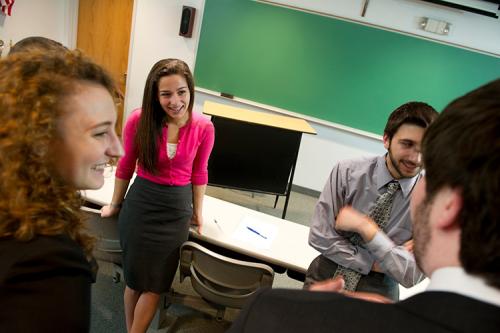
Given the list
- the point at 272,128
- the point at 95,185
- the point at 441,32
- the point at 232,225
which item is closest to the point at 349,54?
the point at 441,32

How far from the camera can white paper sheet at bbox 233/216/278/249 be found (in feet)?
6.79

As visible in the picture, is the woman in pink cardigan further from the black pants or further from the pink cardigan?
the black pants

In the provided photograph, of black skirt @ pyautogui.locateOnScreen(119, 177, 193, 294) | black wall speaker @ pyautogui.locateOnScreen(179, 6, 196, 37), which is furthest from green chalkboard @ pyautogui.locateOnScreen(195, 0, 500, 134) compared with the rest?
black skirt @ pyautogui.locateOnScreen(119, 177, 193, 294)

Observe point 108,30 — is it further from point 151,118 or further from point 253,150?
point 151,118

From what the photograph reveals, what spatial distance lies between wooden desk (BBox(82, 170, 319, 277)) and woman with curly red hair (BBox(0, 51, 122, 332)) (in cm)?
117

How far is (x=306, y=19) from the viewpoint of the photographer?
433 centimetres

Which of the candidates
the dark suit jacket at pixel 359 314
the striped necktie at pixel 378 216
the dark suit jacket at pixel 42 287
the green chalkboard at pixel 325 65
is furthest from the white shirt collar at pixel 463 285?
the green chalkboard at pixel 325 65

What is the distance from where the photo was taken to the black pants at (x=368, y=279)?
1.48 m

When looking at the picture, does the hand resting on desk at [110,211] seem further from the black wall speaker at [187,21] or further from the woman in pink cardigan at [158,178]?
the black wall speaker at [187,21]

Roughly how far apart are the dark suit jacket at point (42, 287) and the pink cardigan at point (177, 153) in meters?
1.12

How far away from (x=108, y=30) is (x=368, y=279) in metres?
5.07

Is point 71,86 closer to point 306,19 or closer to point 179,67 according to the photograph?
point 179,67

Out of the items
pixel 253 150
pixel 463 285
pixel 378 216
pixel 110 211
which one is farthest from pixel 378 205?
pixel 253 150

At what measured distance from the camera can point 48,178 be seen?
0.75 metres
